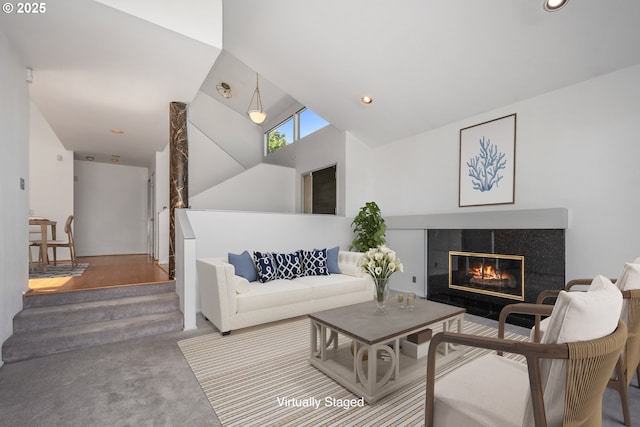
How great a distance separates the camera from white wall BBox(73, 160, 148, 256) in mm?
7372

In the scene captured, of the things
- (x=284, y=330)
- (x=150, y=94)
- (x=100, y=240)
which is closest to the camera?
(x=284, y=330)

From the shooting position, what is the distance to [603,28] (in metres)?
2.73

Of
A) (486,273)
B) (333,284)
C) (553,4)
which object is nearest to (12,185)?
(333,284)

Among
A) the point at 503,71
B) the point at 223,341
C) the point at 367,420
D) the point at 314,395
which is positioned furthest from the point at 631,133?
the point at 223,341

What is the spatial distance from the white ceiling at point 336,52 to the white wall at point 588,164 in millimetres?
204

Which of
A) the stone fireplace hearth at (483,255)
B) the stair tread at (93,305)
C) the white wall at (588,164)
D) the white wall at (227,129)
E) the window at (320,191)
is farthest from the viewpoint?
the white wall at (227,129)

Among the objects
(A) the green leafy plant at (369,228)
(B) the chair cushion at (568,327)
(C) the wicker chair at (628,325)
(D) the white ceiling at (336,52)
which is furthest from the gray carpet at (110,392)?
(A) the green leafy plant at (369,228)

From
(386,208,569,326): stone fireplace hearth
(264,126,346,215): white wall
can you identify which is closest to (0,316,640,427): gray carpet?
(386,208,569,326): stone fireplace hearth

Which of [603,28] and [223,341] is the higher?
[603,28]

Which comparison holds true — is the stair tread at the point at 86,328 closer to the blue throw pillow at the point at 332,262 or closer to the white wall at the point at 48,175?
the blue throw pillow at the point at 332,262

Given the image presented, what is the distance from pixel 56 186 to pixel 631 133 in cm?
945

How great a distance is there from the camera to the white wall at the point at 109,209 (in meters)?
7.37

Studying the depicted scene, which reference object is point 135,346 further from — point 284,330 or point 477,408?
point 477,408

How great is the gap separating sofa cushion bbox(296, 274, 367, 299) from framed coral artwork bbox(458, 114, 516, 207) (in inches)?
77.4
